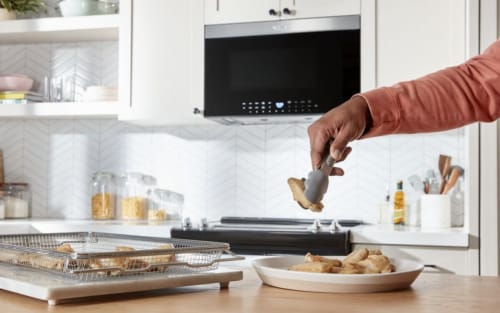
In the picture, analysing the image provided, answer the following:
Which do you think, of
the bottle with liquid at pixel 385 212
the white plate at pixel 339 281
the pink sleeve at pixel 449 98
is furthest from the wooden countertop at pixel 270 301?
the bottle with liquid at pixel 385 212

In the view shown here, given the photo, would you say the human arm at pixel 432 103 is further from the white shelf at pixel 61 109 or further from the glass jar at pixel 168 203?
the glass jar at pixel 168 203

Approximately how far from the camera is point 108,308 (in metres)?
1.28

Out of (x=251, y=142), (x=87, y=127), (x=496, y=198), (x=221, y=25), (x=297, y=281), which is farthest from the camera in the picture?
(x=87, y=127)

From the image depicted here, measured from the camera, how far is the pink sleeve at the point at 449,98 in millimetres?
1777

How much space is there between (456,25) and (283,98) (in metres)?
0.83

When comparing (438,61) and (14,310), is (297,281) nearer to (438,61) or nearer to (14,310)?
(14,310)

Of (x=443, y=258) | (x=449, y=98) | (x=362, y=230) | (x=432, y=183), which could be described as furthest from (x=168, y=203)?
(x=449, y=98)

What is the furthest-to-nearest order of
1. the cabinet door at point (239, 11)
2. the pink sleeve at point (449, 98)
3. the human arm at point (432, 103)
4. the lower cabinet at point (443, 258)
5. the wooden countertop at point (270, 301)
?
the cabinet door at point (239, 11), the lower cabinet at point (443, 258), the pink sleeve at point (449, 98), the human arm at point (432, 103), the wooden countertop at point (270, 301)

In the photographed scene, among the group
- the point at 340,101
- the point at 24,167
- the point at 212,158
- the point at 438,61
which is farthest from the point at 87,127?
the point at 438,61

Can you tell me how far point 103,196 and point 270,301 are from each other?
264 cm

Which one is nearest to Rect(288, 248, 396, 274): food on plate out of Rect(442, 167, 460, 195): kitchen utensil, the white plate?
the white plate

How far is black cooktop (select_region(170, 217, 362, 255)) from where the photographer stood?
3.02 metres

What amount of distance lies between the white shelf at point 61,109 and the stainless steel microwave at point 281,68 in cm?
53

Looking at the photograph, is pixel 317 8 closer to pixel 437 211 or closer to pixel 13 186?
pixel 437 211
